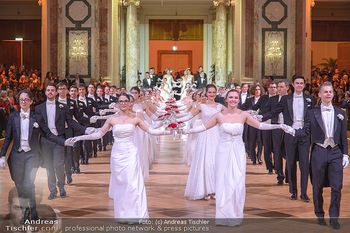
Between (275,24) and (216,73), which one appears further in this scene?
(216,73)

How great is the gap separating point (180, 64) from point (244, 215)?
3220 cm

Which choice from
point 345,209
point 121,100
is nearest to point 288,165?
point 345,209

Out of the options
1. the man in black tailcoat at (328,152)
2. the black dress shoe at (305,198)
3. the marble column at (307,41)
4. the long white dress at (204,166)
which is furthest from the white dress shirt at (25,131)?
the marble column at (307,41)

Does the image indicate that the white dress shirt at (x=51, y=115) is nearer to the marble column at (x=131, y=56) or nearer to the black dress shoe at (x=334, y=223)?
the black dress shoe at (x=334, y=223)

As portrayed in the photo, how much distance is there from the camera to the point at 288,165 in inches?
317

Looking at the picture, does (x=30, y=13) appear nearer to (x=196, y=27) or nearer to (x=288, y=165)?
(x=196, y=27)

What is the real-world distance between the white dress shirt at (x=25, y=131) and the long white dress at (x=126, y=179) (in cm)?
102

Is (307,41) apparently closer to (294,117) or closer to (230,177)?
(294,117)

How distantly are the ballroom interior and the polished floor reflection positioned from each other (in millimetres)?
13566

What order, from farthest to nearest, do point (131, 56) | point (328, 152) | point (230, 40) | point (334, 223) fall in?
point (230, 40), point (131, 56), point (328, 152), point (334, 223)

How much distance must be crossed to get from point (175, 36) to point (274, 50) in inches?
514

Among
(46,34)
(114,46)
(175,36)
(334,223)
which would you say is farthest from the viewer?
(175,36)

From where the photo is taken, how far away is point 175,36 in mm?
36125

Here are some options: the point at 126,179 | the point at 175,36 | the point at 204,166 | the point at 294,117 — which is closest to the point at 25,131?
the point at 126,179
